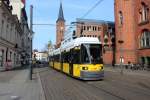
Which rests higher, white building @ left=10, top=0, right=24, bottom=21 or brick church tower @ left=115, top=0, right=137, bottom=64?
white building @ left=10, top=0, right=24, bottom=21

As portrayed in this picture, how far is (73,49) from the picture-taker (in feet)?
92.8

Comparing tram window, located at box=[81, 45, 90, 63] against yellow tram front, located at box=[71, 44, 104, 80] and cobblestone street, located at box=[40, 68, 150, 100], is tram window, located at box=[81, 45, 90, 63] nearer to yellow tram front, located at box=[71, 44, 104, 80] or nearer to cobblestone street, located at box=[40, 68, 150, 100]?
yellow tram front, located at box=[71, 44, 104, 80]

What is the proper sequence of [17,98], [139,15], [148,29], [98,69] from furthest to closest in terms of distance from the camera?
[139,15]
[148,29]
[98,69]
[17,98]

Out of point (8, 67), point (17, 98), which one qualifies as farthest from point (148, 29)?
point (17, 98)

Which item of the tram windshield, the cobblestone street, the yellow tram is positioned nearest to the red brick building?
the yellow tram

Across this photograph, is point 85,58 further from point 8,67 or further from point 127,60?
point 127,60

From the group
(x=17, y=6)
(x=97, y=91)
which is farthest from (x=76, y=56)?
(x=17, y=6)

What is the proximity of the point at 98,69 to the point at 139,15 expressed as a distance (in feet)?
131

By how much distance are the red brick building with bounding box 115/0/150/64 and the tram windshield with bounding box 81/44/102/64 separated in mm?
34356

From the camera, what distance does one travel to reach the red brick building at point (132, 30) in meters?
60.0

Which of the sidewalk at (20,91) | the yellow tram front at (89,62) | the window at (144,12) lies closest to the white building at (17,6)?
the window at (144,12)

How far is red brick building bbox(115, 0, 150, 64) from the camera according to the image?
60.0 m

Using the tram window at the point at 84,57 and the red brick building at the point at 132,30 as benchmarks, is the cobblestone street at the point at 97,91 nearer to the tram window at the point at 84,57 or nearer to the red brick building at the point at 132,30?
the tram window at the point at 84,57

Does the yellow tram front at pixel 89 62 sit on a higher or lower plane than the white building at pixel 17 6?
lower
